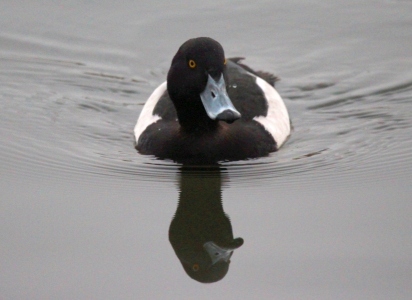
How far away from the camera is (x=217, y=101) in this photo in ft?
25.0

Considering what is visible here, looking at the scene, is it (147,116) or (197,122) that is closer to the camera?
(197,122)

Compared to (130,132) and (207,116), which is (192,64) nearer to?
(207,116)

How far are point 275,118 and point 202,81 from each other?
55.6 inches

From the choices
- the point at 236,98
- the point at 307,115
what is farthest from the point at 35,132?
the point at 307,115

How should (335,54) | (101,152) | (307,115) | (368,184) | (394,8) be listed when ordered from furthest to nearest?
(394,8), (335,54), (307,115), (101,152), (368,184)

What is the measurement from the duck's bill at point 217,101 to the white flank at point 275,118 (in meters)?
1.06

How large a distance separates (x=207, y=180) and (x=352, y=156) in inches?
55.4

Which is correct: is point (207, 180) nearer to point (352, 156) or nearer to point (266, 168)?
point (266, 168)

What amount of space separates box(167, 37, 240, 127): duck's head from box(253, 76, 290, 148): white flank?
2.74 feet

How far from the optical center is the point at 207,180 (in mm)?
7633

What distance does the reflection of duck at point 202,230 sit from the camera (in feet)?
19.9

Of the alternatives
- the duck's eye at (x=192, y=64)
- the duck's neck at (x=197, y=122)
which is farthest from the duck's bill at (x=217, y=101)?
the duck's neck at (x=197, y=122)

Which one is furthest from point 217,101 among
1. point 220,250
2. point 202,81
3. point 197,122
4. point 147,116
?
point 220,250

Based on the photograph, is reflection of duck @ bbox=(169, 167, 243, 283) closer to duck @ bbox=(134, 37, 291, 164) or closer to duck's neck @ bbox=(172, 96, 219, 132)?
duck @ bbox=(134, 37, 291, 164)
